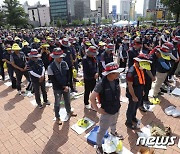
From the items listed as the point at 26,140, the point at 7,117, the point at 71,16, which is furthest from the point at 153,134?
the point at 71,16

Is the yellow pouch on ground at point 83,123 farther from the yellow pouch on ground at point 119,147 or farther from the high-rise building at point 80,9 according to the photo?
the high-rise building at point 80,9

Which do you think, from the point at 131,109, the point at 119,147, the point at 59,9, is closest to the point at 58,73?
the point at 131,109

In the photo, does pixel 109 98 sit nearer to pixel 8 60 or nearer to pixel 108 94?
pixel 108 94

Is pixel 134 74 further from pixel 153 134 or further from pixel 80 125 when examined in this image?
pixel 80 125

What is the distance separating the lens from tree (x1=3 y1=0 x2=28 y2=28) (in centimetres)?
4666

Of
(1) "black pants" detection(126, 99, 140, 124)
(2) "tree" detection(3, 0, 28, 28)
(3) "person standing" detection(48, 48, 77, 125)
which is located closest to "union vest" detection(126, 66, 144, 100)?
(1) "black pants" detection(126, 99, 140, 124)

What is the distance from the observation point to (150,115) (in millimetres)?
5094

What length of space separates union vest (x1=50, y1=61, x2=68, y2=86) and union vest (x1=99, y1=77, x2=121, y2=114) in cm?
157

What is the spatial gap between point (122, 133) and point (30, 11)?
139 m

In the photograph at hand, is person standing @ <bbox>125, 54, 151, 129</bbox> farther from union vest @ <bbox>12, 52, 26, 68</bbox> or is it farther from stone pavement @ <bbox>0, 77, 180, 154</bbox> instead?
union vest @ <bbox>12, 52, 26, 68</bbox>

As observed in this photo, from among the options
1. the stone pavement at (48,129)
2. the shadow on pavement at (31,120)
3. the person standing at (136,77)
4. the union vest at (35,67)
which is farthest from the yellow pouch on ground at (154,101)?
the union vest at (35,67)

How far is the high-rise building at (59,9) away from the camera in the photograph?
11538cm

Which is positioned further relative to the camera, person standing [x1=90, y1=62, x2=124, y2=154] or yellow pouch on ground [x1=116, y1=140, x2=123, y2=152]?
yellow pouch on ground [x1=116, y1=140, x2=123, y2=152]

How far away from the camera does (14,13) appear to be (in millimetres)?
46562
